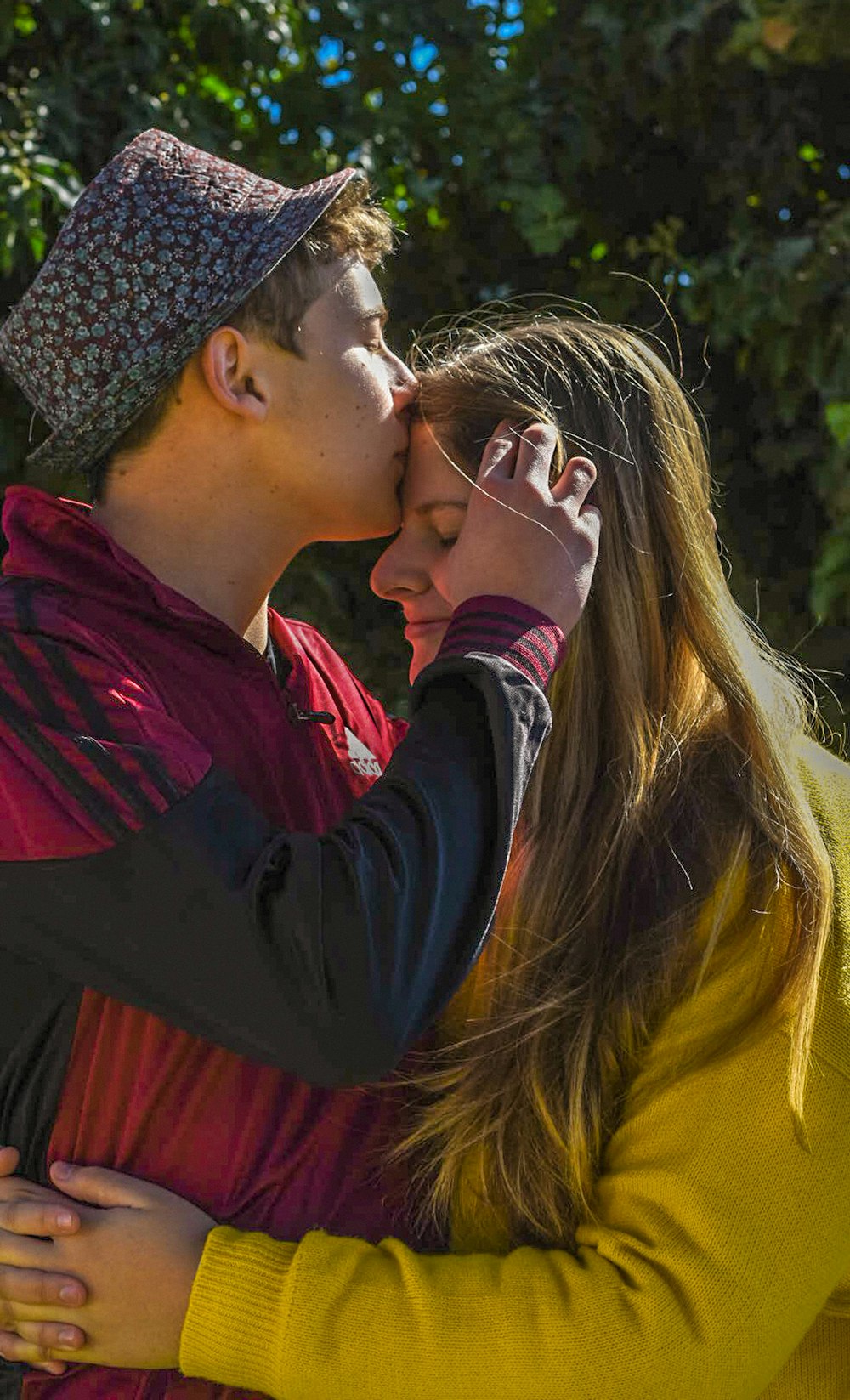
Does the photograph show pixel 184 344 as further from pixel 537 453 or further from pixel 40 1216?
pixel 40 1216

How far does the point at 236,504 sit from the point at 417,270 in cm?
267

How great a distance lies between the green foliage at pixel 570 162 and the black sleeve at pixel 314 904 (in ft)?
7.45

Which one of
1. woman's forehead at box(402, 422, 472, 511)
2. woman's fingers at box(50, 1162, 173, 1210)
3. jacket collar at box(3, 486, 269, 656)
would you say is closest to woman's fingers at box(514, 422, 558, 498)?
woman's forehead at box(402, 422, 472, 511)

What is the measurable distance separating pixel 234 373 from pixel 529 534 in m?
0.54

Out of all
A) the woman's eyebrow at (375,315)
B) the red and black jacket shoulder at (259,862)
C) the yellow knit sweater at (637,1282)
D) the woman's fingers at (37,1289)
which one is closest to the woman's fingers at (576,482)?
the red and black jacket shoulder at (259,862)

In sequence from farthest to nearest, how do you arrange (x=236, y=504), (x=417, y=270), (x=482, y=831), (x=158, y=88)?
(x=417, y=270) < (x=158, y=88) < (x=236, y=504) < (x=482, y=831)

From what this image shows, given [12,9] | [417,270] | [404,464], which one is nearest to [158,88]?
[12,9]

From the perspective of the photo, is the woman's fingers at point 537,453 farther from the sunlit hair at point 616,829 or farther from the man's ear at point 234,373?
the man's ear at point 234,373

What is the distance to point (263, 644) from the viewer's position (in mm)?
2373

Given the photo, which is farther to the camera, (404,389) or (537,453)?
(404,389)

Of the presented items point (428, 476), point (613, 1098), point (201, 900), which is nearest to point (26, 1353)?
point (201, 900)

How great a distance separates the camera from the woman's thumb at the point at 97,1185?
1.80m

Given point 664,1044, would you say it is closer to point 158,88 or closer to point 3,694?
point 3,694

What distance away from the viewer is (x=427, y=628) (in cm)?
228
